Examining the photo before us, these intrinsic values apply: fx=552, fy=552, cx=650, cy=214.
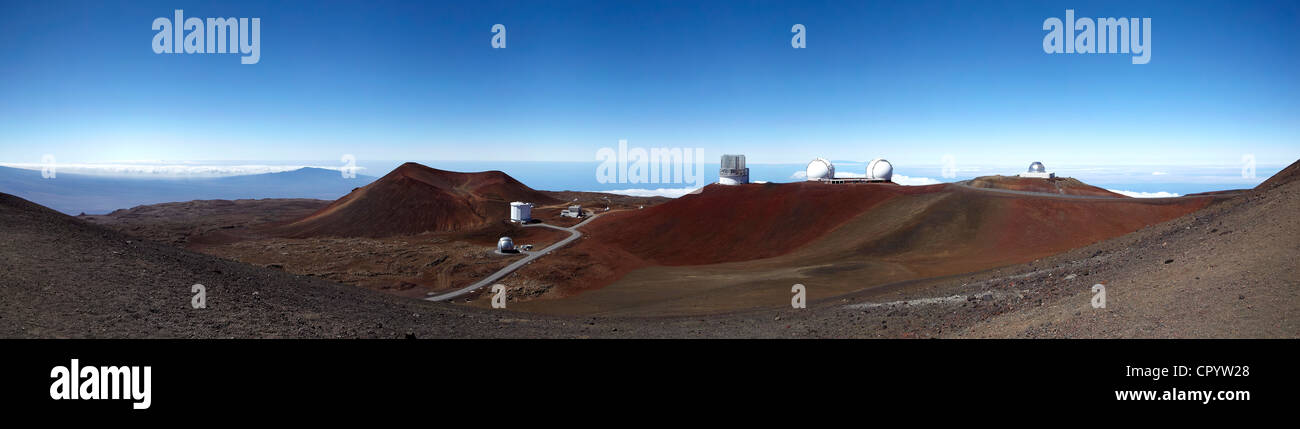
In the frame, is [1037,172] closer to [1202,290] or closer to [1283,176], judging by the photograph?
[1283,176]

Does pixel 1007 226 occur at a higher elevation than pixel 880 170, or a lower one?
lower

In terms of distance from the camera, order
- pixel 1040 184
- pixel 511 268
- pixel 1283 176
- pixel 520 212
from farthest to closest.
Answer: pixel 520 212 → pixel 1040 184 → pixel 511 268 → pixel 1283 176

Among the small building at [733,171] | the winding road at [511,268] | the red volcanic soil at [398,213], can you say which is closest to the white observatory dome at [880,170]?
the small building at [733,171]

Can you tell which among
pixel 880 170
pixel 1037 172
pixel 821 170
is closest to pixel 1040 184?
pixel 1037 172

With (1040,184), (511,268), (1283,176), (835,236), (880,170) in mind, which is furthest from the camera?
(880,170)

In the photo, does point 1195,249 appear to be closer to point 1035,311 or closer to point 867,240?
point 1035,311

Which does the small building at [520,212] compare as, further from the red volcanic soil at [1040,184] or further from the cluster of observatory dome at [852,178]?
the red volcanic soil at [1040,184]

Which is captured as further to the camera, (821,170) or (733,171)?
(733,171)

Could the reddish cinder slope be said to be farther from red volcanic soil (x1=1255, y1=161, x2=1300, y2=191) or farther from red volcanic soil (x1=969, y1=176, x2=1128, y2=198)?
red volcanic soil (x1=1255, y1=161, x2=1300, y2=191)
